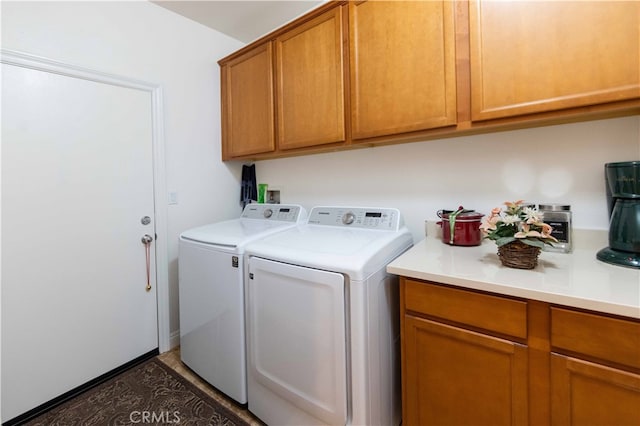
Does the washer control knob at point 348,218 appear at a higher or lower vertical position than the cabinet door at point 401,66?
lower

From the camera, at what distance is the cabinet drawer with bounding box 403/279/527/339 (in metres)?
0.93

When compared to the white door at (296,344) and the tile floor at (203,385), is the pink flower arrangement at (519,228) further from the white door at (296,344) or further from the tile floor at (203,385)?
the tile floor at (203,385)

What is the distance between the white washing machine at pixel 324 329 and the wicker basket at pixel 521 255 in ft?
1.57

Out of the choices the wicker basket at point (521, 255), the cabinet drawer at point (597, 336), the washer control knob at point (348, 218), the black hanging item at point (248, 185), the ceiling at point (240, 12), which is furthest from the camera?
the black hanging item at point (248, 185)

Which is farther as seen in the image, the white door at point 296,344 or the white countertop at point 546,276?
the white door at point 296,344

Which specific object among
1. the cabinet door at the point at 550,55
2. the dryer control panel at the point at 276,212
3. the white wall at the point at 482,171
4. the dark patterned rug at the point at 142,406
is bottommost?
the dark patterned rug at the point at 142,406

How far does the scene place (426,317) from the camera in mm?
1114

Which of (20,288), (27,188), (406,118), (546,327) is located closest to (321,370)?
(546,327)

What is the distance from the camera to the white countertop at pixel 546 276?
31.4 inches

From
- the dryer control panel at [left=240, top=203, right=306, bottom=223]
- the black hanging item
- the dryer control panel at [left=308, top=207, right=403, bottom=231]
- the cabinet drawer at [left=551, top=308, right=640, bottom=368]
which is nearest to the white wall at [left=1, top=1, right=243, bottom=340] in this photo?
the black hanging item

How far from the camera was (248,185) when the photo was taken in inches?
102

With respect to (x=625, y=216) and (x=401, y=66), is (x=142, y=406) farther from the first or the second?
(x=625, y=216)

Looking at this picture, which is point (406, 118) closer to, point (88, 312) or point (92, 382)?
point (88, 312)

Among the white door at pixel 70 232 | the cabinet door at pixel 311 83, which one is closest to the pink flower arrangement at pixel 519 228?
the cabinet door at pixel 311 83
